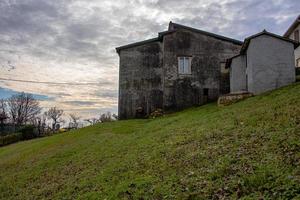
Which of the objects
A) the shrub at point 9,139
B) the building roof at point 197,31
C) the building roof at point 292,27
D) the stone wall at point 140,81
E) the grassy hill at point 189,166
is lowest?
the shrub at point 9,139

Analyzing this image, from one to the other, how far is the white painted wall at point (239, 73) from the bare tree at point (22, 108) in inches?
2031

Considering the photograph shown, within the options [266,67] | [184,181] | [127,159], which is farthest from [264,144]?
[266,67]

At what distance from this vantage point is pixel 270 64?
18188 mm

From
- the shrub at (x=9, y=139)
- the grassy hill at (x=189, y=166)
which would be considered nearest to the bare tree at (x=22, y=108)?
the shrub at (x=9, y=139)

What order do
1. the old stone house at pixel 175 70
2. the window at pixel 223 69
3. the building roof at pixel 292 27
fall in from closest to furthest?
the old stone house at pixel 175 70, the window at pixel 223 69, the building roof at pixel 292 27

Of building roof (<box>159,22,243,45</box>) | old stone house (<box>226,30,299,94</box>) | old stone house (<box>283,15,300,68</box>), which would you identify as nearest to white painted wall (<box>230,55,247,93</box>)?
old stone house (<box>226,30,299,94</box>)

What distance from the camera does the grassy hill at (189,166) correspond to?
5.55m

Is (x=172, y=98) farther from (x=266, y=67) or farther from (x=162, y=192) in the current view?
(x=162, y=192)

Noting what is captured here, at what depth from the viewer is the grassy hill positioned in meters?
5.55

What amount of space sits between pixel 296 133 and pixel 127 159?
15.7 ft

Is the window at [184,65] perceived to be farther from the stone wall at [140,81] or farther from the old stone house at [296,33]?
the old stone house at [296,33]

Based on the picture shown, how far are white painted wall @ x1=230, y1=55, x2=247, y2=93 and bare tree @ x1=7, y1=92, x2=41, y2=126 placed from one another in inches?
2031

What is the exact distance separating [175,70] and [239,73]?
5.60m

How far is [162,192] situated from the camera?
244 inches
